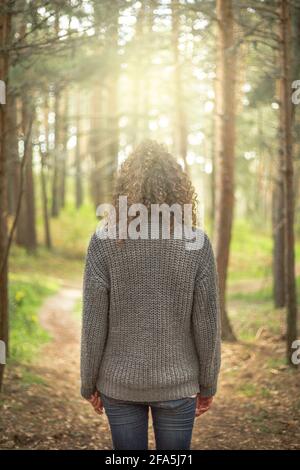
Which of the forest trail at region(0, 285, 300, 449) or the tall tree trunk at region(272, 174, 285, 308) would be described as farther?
the tall tree trunk at region(272, 174, 285, 308)

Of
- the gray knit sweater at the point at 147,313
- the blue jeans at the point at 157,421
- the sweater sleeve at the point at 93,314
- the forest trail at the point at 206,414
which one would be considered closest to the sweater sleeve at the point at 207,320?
the gray knit sweater at the point at 147,313

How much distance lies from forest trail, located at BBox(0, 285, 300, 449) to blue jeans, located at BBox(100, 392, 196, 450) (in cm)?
217

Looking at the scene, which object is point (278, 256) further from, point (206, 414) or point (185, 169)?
point (206, 414)

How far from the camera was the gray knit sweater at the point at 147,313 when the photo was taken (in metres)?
2.82

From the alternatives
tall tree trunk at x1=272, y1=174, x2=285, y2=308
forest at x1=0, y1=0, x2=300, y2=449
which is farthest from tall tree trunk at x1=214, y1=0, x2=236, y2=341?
tall tree trunk at x1=272, y1=174, x2=285, y2=308

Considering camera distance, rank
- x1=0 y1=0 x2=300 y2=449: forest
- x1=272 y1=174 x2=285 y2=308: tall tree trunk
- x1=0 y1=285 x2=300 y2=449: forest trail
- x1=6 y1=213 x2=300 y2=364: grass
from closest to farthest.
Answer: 1. x1=0 y1=285 x2=300 y2=449: forest trail
2. x1=0 y1=0 x2=300 y2=449: forest
3. x1=6 y1=213 x2=300 y2=364: grass
4. x1=272 y1=174 x2=285 y2=308: tall tree trunk

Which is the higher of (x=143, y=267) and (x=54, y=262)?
(x=143, y=267)

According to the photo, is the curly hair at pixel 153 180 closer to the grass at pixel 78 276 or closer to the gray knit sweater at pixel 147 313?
the gray knit sweater at pixel 147 313

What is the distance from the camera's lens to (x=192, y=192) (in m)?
2.97

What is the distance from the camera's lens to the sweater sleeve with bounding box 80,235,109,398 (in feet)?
9.40

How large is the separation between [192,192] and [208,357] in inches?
34.9

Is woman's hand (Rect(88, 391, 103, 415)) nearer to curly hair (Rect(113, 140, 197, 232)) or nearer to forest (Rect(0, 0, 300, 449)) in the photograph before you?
curly hair (Rect(113, 140, 197, 232))
